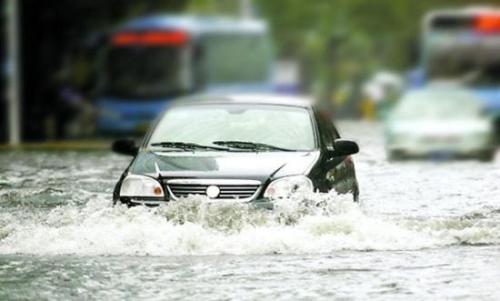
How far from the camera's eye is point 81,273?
39.7 feet

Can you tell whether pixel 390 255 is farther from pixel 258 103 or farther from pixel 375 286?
pixel 258 103

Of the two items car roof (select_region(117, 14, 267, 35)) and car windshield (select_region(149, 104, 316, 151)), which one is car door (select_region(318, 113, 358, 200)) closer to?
car windshield (select_region(149, 104, 316, 151))

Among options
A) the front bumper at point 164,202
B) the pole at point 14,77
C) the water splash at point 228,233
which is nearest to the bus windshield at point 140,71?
the pole at point 14,77

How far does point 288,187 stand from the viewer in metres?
13.5

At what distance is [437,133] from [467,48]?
432 inches

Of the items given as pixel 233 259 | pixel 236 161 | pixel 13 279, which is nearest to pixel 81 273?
pixel 13 279

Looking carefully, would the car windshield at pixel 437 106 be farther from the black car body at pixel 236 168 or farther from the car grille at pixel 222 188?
the car grille at pixel 222 188

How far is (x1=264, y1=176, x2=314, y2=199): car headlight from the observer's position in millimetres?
13477

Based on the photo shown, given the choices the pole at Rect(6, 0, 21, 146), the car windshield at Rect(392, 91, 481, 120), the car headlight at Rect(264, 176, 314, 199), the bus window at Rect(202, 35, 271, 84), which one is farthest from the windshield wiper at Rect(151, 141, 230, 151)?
the bus window at Rect(202, 35, 271, 84)

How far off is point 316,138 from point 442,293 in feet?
13.9

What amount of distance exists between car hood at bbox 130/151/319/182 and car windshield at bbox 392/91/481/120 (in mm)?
16335

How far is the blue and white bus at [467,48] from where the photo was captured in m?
39.4

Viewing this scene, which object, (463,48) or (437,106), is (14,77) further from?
(437,106)

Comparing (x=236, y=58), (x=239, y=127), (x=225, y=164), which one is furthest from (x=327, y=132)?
(x=236, y=58)
